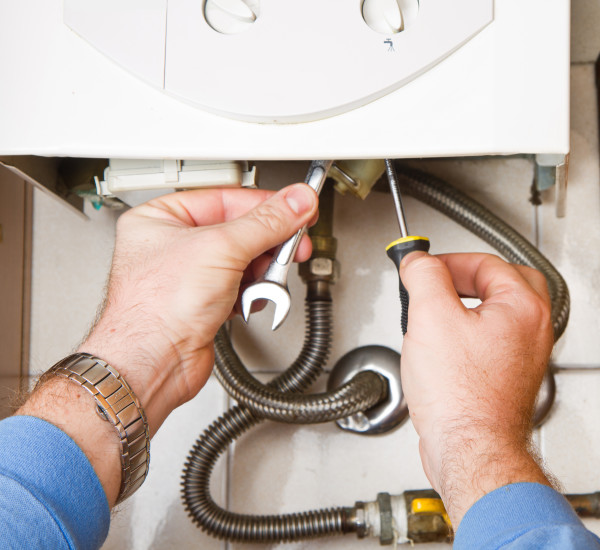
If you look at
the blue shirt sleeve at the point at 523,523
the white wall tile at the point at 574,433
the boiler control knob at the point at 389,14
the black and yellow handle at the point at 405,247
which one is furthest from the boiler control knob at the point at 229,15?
the white wall tile at the point at 574,433

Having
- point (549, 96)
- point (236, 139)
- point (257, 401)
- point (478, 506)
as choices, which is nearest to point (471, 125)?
point (549, 96)

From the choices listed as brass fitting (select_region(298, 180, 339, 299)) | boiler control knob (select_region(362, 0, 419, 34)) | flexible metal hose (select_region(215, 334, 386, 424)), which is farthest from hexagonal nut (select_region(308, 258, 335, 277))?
boiler control knob (select_region(362, 0, 419, 34))

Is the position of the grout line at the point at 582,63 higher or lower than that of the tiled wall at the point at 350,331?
higher

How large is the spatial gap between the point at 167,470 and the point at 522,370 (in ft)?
1.81

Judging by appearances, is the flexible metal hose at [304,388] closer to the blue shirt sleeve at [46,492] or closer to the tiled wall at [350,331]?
the tiled wall at [350,331]

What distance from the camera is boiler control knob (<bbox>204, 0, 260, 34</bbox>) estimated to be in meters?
0.56

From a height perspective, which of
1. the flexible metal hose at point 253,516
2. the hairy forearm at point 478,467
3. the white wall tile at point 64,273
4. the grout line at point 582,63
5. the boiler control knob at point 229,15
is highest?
the grout line at point 582,63

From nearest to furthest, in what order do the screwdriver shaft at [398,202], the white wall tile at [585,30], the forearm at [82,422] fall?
the forearm at [82,422]
the screwdriver shaft at [398,202]
the white wall tile at [585,30]

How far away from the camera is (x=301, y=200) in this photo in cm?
59

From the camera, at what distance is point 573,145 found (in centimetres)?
88

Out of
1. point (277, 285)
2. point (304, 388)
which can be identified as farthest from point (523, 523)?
point (304, 388)

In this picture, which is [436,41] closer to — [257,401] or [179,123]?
[179,123]

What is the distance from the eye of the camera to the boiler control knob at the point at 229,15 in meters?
0.56

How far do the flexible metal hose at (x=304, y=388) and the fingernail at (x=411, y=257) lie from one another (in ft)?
0.83
